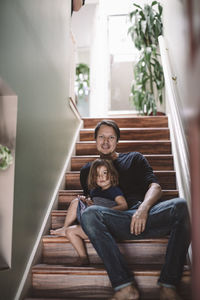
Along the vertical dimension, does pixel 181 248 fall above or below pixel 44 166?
below

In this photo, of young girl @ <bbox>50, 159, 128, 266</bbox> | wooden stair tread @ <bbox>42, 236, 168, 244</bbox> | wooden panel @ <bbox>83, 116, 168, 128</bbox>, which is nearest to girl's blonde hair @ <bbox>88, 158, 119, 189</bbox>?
young girl @ <bbox>50, 159, 128, 266</bbox>

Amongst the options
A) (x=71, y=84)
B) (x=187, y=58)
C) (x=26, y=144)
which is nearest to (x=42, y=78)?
(x=26, y=144)

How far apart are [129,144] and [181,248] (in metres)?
1.69

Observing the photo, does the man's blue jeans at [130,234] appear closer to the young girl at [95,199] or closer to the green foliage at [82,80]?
the young girl at [95,199]

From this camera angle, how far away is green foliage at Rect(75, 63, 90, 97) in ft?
20.1

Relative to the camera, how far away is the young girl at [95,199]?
196 cm

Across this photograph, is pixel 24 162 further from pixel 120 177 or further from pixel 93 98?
pixel 93 98

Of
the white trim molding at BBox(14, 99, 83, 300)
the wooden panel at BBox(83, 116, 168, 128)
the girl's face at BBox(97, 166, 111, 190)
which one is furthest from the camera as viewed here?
the wooden panel at BBox(83, 116, 168, 128)

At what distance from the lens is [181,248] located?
5.21 ft

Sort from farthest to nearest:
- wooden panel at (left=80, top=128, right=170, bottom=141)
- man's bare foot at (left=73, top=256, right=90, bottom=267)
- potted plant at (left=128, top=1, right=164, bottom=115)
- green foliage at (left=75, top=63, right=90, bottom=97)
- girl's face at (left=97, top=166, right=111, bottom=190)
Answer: green foliage at (left=75, top=63, right=90, bottom=97) < potted plant at (left=128, top=1, right=164, bottom=115) < wooden panel at (left=80, top=128, right=170, bottom=141) < girl's face at (left=97, top=166, right=111, bottom=190) < man's bare foot at (left=73, top=256, right=90, bottom=267)

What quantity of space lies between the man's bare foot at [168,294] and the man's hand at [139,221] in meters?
0.32

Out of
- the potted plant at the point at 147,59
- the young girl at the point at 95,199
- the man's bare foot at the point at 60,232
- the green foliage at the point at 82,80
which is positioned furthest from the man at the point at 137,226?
the green foliage at the point at 82,80

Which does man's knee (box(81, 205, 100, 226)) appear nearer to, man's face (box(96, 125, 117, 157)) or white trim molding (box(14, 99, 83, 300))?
white trim molding (box(14, 99, 83, 300))

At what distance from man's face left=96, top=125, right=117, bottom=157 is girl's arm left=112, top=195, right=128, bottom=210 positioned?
46 cm
